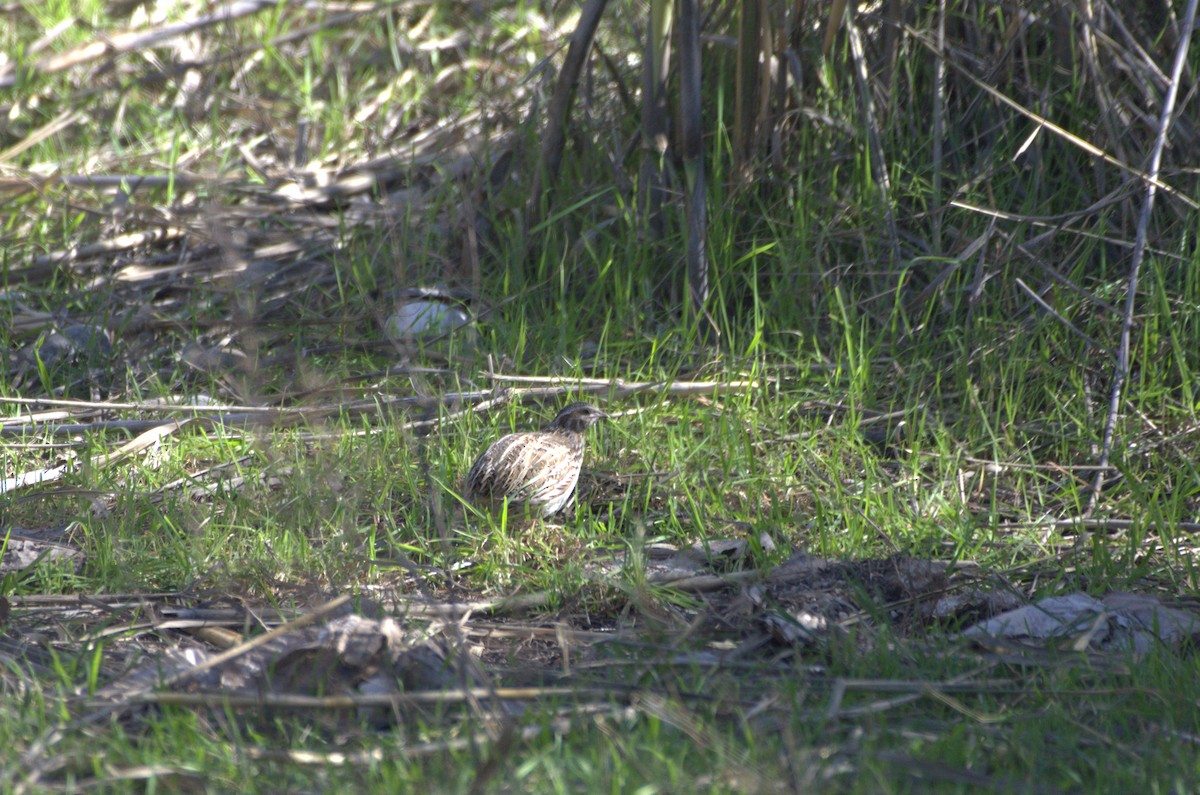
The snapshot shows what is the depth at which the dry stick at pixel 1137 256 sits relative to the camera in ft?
17.8

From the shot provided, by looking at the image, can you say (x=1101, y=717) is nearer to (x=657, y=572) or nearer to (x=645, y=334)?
(x=657, y=572)

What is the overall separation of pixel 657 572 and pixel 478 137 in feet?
13.8

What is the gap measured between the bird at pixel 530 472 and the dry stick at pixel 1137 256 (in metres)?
2.17

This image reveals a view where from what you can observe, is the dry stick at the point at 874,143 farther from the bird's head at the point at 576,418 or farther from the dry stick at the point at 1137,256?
the bird's head at the point at 576,418

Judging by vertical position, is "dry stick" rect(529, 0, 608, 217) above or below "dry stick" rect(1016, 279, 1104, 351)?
above

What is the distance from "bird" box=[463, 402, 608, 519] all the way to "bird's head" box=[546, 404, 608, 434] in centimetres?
13

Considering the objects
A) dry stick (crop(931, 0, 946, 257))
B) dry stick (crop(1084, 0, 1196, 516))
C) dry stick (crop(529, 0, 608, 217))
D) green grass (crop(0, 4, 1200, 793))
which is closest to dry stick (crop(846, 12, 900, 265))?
green grass (crop(0, 4, 1200, 793))

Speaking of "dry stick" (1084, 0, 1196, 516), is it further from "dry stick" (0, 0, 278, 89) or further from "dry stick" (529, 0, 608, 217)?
"dry stick" (0, 0, 278, 89)

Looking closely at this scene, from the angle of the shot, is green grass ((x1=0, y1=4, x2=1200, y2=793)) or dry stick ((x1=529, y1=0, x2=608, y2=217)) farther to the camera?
dry stick ((x1=529, y1=0, x2=608, y2=217))

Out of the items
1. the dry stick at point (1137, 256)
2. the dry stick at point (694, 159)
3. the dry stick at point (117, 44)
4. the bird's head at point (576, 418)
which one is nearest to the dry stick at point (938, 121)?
the dry stick at point (1137, 256)

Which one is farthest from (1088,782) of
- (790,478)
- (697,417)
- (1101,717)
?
(697,417)

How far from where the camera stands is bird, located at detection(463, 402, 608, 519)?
5025 millimetres

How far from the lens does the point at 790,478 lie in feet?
17.7

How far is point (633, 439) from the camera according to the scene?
18.7ft
